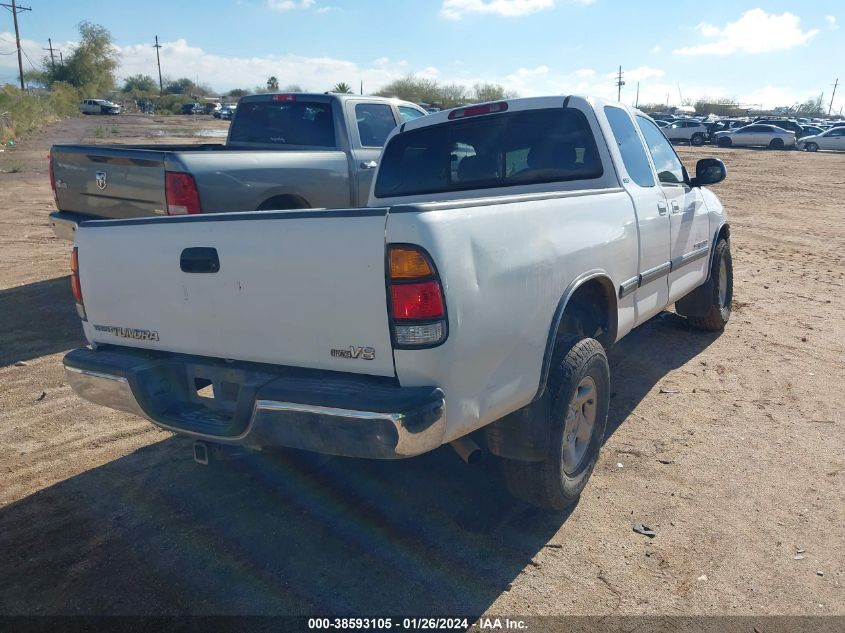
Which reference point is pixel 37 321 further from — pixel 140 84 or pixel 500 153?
pixel 140 84

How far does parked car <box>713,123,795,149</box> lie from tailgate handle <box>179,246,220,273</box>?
144 ft

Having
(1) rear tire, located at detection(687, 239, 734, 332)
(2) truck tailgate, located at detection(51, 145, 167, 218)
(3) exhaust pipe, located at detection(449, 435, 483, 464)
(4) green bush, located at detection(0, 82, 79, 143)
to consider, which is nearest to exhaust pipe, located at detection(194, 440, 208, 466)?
(3) exhaust pipe, located at detection(449, 435, 483, 464)

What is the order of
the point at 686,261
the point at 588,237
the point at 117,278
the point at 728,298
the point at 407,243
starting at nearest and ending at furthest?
1. the point at 407,243
2. the point at 117,278
3. the point at 588,237
4. the point at 686,261
5. the point at 728,298

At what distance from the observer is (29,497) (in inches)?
147

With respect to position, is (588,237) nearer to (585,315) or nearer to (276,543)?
(585,315)

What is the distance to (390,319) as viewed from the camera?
2.59 meters

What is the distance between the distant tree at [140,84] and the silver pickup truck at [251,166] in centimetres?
11926

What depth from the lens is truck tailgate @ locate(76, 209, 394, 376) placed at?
264cm

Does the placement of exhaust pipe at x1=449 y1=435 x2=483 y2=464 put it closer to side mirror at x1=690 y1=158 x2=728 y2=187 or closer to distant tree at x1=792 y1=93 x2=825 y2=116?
side mirror at x1=690 y1=158 x2=728 y2=187

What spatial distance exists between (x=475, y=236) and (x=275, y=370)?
102 centimetres

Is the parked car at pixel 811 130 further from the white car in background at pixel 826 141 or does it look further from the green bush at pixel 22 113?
the green bush at pixel 22 113

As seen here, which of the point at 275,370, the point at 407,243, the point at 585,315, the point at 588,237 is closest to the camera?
the point at 407,243

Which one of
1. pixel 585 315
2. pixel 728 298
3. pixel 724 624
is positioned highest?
pixel 585 315

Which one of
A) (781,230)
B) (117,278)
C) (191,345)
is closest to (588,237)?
(191,345)
